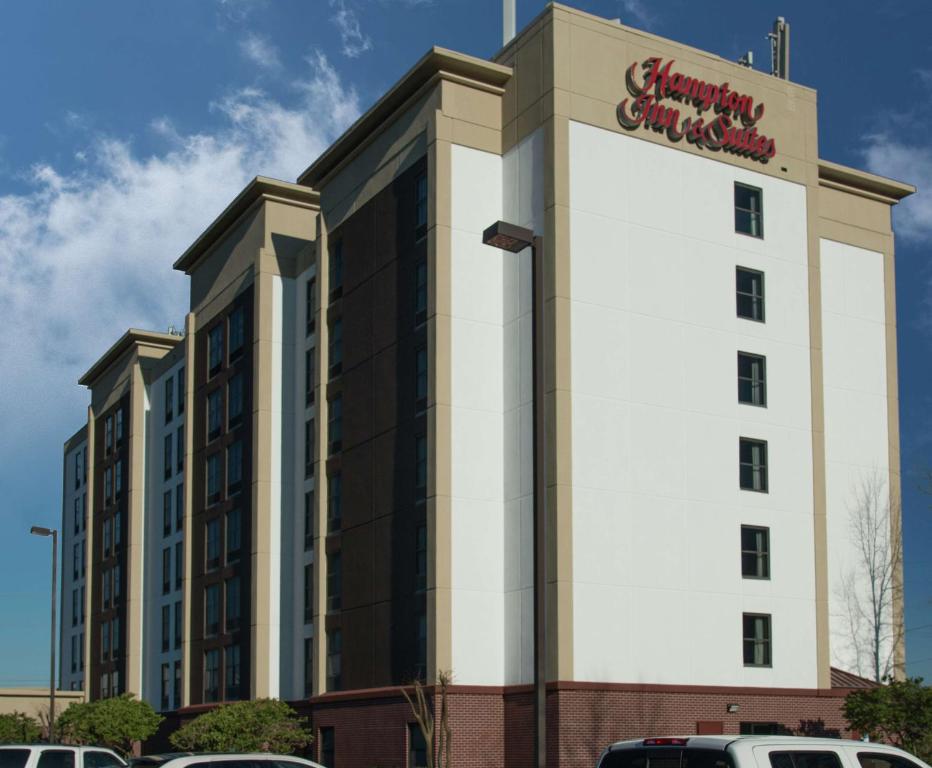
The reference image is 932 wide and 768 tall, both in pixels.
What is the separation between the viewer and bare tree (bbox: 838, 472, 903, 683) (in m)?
47.7

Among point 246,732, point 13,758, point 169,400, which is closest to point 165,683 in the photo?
point 169,400

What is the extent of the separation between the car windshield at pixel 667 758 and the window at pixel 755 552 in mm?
27895

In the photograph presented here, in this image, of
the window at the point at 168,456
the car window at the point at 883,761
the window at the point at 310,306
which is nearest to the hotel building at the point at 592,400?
the window at the point at 310,306

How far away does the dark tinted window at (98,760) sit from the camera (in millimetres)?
29375

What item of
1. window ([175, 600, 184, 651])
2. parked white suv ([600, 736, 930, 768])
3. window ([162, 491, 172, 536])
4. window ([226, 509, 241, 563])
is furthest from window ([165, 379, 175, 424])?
parked white suv ([600, 736, 930, 768])

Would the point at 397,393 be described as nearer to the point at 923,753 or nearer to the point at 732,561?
the point at 732,561

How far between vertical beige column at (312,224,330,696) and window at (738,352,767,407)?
15195mm

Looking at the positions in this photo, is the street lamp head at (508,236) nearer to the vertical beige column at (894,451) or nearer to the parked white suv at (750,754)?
the parked white suv at (750,754)

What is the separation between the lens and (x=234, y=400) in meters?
60.3

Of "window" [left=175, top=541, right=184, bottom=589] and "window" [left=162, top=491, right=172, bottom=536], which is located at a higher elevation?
"window" [left=162, top=491, right=172, bottom=536]

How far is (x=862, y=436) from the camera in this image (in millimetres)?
50062

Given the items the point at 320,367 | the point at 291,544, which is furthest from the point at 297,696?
the point at 320,367

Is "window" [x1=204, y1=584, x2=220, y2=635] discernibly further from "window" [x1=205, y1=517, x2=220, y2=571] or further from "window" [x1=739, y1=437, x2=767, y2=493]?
"window" [x1=739, y1=437, x2=767, y2=493]

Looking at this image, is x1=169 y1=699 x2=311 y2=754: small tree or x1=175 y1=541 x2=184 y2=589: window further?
x1=175 y1=541 x2=184 y2=589: window
